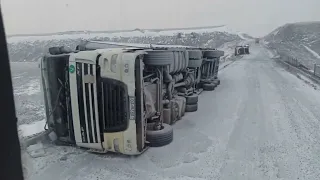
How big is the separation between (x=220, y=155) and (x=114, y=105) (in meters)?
A: 1.76

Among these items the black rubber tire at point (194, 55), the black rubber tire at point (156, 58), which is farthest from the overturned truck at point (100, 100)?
the black rubber tire at point (194, 55)

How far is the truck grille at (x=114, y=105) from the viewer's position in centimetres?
439

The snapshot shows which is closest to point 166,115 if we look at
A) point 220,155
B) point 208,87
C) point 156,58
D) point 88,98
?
point 156,58

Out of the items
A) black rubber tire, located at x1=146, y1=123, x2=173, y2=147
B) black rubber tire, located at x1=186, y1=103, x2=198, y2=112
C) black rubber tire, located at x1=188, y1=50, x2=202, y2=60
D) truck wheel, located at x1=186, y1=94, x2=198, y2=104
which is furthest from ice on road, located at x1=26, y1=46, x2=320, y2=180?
black rubber tire, located at x1=188, y1=50, x2=202, y2=60

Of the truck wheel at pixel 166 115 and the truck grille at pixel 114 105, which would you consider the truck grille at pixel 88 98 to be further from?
the truck wheel at pixel 166 115

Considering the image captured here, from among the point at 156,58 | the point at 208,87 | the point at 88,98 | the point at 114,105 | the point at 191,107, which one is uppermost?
the point at 156,58

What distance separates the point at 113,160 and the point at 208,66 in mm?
7855

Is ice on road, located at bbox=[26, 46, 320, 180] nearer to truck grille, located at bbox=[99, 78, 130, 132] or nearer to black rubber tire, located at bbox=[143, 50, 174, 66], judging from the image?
truck grille, located at bbox=[99, 78, 130, 132]

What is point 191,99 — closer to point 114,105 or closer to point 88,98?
point 114,105

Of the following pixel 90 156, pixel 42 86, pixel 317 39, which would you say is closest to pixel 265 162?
pixel 90 156

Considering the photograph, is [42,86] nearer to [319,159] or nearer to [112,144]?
[112,144]

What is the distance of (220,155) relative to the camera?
15.1ft

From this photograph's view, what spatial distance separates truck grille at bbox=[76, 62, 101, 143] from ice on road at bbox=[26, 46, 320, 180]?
1.49 ft

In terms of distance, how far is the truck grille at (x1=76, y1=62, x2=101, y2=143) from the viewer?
174 inches
